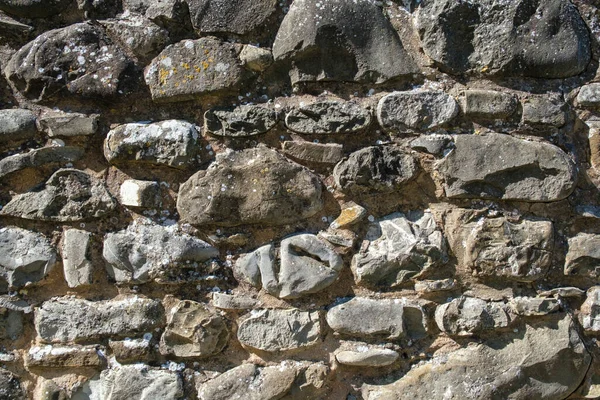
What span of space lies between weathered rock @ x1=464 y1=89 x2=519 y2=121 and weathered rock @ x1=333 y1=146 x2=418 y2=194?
8.6 inches

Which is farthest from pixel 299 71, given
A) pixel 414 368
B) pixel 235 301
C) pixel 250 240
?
pixel 414 368

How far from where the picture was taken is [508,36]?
160cm

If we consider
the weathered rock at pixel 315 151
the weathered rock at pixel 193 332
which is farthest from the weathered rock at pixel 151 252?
the weathered rock at pixel 315 151

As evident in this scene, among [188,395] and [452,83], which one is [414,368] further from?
[452,83]

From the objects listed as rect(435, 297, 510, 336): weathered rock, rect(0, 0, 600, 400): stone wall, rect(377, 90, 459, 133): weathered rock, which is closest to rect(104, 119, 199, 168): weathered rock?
rect(0, 0, 600, 400): stone wall

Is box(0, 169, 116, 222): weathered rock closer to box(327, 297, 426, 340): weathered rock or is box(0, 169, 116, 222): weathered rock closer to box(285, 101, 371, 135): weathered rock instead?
box(285, 101, 371, 135): weathered rock

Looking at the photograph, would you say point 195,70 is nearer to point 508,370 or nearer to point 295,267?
point 295,267

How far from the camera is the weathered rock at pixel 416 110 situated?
1.60m

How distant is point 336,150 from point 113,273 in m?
0.71

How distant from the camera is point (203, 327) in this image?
5.20 ft

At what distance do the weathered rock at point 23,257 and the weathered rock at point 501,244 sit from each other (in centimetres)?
113

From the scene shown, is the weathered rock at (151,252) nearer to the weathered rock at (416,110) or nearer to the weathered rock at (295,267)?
the weathered rock at (295,267)

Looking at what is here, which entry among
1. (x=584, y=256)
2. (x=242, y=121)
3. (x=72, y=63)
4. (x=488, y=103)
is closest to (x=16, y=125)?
(x=72, y=63)

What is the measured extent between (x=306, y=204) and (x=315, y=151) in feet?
0.49
